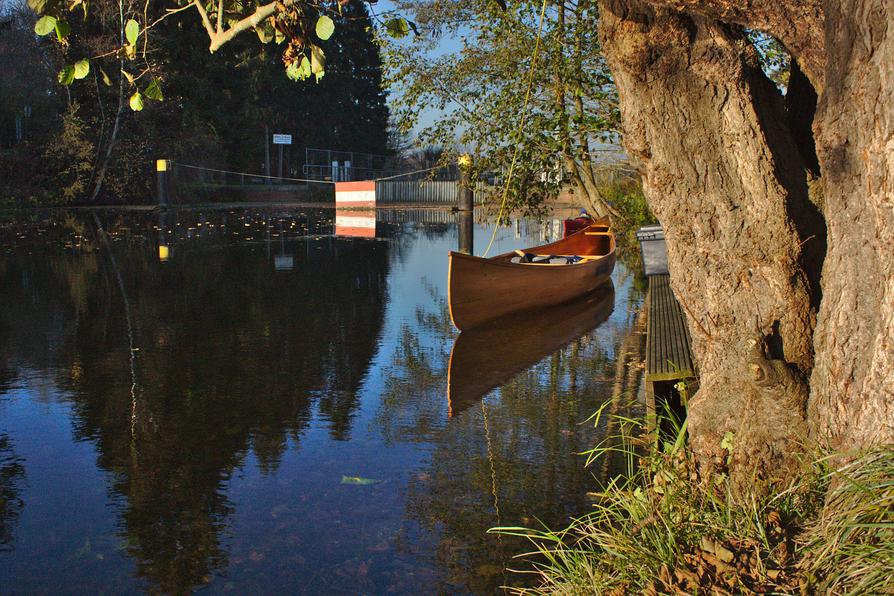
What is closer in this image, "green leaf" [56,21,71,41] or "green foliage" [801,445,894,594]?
"green foliage" [801,445,894,594]

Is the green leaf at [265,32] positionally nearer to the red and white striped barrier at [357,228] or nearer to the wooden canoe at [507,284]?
the wooden canoe at [507,284]

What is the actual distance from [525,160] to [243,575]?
9542mm

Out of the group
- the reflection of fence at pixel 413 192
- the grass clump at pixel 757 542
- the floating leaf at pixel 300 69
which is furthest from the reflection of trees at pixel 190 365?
the reflection of fence at pixel 413 192

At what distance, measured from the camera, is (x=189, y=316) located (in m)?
10.6

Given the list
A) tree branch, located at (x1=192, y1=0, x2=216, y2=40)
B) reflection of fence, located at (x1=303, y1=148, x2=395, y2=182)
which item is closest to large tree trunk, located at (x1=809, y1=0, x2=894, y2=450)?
tree branch, located at (x1=192, y1=0, x2=216, y2=40)

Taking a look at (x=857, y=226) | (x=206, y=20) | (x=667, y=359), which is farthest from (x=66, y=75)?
(x=667, y=359)

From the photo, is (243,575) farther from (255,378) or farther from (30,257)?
(30,257)

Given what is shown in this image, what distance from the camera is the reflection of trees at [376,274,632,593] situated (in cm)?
437

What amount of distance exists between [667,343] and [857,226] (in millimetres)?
4379

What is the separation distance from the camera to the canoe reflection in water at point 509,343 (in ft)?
24.6

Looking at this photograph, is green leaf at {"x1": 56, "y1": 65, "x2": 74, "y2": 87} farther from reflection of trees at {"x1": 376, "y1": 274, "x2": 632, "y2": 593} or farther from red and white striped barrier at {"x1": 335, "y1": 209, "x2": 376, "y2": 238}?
red and white striped barrier at {"x1": 335, "y1": 209, "x2": 376, "y2": 238}

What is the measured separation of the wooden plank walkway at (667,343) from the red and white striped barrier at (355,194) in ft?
105

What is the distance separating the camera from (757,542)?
10.6 feet

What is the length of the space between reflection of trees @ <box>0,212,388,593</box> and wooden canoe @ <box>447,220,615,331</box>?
1.05 meters
